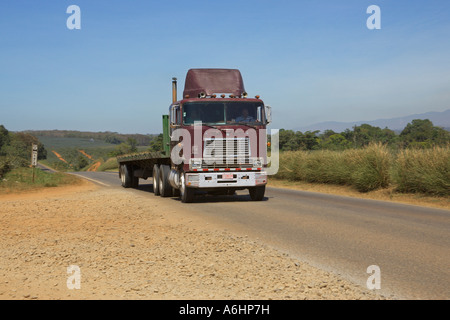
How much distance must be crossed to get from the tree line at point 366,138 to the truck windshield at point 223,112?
282 inches

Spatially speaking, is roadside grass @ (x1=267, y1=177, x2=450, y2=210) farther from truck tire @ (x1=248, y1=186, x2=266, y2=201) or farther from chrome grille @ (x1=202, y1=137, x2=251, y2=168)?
chrome grille @ (x1=202, y1=137, x2=251, y2=168)

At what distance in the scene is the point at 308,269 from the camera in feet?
20.0

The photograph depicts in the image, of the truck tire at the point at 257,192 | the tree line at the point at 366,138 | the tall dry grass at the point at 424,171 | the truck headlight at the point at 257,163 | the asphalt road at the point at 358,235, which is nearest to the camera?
the asphalt road at the point at 358,235

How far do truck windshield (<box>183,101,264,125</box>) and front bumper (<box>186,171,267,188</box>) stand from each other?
61.0 inches

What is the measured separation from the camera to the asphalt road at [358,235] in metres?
5.83

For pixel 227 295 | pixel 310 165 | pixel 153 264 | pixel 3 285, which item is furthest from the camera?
pixel 310 165

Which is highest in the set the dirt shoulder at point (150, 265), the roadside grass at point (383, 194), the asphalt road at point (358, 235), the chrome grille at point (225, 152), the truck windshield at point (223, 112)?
the truck windshield at point (223, 112)

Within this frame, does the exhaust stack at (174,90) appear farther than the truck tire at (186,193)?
Yes

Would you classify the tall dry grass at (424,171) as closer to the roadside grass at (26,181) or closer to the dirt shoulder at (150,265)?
the dirt shoulder at (150,265)

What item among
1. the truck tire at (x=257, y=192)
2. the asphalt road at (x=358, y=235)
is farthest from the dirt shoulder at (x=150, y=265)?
the truck tire at (x=257, y=192)

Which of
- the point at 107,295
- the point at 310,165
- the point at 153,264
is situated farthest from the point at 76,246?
the point at 310,165

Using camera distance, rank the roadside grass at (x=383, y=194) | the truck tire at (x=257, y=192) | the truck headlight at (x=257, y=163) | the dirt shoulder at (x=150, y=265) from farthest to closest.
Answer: the truck tire at (x=257, y=192) → the roadside grass at (x=383, y=194) → the truck headlight at (x=257, y=163) → the dirt shoulder at (x=150, y=265)
